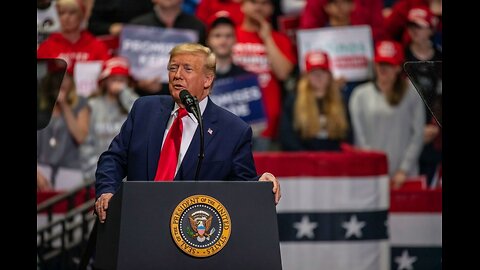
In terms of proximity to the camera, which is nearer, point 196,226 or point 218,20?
point 196,226

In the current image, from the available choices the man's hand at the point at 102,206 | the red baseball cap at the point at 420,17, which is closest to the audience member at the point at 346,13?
the red baseball cap at the point at 420,17

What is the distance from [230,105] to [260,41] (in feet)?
2.65

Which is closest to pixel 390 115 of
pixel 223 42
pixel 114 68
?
pixel 223 42

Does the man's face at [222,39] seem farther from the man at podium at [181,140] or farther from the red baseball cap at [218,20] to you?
the man at podium at [181,140]

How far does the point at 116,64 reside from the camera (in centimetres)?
1009

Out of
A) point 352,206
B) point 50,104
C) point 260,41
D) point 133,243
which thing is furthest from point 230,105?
point 133,243

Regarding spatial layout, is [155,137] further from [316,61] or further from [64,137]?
[316,61]

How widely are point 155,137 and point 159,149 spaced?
0.23 feet

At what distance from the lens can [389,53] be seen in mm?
10820

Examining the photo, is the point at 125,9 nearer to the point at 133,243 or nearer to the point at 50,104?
the point at 50,104

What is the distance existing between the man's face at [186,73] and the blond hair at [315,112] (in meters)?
4.48

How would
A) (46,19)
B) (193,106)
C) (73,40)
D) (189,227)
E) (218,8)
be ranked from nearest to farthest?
(189,227)
(193,106)
(46,19)
(73,40)
(218,8)

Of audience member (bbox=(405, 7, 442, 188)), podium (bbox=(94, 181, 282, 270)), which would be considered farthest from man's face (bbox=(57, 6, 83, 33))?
podium (bbox=(94, 181, 282, 270))
